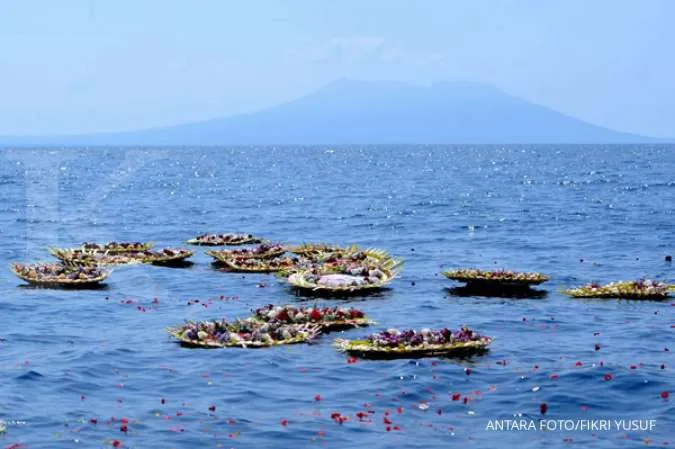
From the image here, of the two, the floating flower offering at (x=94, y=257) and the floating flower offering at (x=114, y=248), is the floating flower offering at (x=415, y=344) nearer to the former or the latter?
the floating flower offering at (x=94, y=257)

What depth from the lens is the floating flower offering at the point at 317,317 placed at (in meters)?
28.9

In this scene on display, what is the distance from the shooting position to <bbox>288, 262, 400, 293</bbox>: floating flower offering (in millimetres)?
34688

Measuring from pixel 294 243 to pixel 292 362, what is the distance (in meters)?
30.4

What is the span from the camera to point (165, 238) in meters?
59.8

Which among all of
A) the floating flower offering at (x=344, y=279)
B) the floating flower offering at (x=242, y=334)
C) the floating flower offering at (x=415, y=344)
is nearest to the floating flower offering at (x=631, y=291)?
the floating flower offering at (x=344, y=279)

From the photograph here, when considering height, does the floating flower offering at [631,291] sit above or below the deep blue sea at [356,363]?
above

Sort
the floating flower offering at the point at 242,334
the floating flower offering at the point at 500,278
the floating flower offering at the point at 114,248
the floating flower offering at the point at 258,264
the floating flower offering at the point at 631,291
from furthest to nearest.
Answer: the floating flower offering at the point at 114,248
the floating flower offering at the point at 258,264
the floating flower offering at the point at 500,278
the floating flower offering at the point at 631,291
the floating flower offering at the point at 242,334

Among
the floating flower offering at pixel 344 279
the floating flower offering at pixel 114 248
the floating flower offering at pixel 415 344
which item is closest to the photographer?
the floating flower offering at pixel 415 344

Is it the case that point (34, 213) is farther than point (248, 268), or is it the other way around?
point (34, 213)

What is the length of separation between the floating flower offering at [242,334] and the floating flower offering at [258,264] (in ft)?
40.4

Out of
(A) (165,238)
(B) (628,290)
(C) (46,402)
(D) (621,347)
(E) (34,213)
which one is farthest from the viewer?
(E) (34,213)

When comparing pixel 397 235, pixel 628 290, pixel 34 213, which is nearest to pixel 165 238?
pixel 397 235

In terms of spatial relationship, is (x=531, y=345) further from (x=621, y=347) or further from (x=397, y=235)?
(x=397, y=235)

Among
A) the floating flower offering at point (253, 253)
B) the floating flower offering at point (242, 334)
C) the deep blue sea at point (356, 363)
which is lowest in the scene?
the deep blue sea at point (356, 363)
